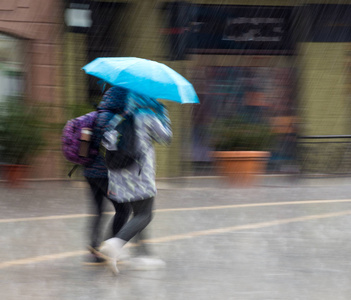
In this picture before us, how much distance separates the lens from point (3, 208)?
28.9ft

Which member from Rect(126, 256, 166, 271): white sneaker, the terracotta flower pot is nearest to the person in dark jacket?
Rect(126, 256, 166, 271): white sneaker

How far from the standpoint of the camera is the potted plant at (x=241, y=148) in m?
11.2

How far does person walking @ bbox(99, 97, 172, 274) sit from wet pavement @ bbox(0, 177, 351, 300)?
309 mm

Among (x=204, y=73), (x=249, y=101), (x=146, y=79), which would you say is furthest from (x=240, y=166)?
(x=146, y=79)

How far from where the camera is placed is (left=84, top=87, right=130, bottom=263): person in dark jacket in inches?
215

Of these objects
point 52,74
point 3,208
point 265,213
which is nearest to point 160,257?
point 265,213

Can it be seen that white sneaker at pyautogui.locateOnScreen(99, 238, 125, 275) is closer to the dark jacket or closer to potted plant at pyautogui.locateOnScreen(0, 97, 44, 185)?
the dark jacket

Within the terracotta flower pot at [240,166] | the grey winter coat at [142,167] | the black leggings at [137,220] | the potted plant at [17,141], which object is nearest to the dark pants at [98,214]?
the black leggings at [137,220]

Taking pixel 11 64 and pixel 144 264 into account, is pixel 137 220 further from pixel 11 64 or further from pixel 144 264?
pixel 11 64

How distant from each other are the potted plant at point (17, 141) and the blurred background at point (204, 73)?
2cm

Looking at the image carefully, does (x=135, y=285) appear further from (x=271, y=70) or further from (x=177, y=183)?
(x=271, y=70)

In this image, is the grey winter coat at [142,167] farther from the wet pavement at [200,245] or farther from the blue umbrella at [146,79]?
the wet pavement at [200,245]

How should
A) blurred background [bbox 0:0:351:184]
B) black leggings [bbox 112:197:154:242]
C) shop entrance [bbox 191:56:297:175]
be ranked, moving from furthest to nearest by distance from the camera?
1. shop entrance [bbox 191:56:297:175]
2. blurred background [bbox 0:0:351:184]
3. black leggings [bbox 112:197:154:242]

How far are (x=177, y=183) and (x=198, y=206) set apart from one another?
2.11 meters
